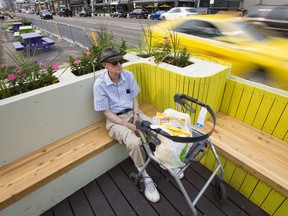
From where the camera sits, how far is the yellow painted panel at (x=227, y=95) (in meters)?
2.30

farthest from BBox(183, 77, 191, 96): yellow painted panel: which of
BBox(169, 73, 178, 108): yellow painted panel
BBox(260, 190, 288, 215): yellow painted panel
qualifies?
BBox(260, 190, 288, 215): yellow painted panel

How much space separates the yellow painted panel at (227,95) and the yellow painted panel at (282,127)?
59cm

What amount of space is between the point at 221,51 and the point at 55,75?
295cm

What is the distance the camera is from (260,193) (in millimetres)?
1769

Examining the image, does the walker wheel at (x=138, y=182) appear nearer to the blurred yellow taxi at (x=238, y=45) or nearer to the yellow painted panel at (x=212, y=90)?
the yellow painted panel at (x=212, y=90)

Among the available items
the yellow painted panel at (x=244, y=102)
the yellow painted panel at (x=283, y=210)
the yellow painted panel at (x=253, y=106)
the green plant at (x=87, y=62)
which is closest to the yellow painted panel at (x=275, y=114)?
the yellow painted panel at (x=253, y=106)

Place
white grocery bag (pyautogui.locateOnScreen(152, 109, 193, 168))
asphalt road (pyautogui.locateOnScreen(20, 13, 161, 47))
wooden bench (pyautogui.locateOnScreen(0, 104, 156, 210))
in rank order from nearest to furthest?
white grocery bag (pyautogui.locateOnScreen(152, 109, 193, 168))
wooden bench (pyautogui.locateOnScreen(0, 104, 156, 210))
asphalt road (pyautogui.locateOnScreen(20, 13, 161, 47))

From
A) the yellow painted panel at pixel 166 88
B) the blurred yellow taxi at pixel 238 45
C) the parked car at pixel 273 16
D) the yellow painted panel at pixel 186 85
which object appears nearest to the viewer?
the yellow painted panel at pixel 186 85

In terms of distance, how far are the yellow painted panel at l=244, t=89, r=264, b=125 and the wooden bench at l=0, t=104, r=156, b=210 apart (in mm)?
1643

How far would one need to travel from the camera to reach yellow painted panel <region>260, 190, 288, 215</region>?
5.32 ft

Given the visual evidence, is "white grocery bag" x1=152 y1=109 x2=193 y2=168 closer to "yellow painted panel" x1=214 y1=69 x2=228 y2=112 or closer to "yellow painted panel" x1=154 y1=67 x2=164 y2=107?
"yellow painted panel" x1=154 y1=67 x2=164 y2=107

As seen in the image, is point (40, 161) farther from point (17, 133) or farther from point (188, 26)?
point (188, 26)

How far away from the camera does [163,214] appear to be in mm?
1785

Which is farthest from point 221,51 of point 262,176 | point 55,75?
point 55,75
